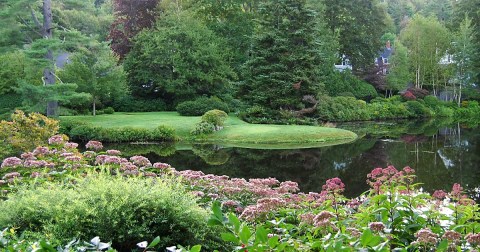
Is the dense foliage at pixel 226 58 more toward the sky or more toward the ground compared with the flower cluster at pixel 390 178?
more toward the sky

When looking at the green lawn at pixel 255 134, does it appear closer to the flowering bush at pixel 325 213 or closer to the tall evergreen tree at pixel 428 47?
the flowering bush at pixel 325 213

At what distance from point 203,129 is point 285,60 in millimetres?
7341

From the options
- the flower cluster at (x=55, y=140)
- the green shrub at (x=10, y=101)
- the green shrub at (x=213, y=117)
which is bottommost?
the green shrub at (x=213, y=117)

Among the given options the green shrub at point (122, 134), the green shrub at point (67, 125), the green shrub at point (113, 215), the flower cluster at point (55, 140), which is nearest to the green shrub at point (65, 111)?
the green shrub at point (67, 125)

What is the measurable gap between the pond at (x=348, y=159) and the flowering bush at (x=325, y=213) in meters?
5.30

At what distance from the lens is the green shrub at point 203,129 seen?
20.9m

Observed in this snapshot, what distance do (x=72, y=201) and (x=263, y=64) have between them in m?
23.1

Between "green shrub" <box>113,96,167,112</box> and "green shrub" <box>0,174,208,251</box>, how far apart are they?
25545mm

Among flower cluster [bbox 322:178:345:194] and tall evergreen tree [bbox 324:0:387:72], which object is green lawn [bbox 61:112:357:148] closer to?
flower cluster [bbox 322:178:345:194]

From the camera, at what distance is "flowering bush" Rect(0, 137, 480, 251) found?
101 inches

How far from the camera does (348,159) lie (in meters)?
16.0

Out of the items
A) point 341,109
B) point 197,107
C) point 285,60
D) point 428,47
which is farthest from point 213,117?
point 428,47

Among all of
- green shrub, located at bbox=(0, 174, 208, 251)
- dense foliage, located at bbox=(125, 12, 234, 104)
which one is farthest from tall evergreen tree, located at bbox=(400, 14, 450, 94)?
green shrub, located at bbox=(0, 174, 208, 251)

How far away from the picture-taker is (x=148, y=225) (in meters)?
4.33
